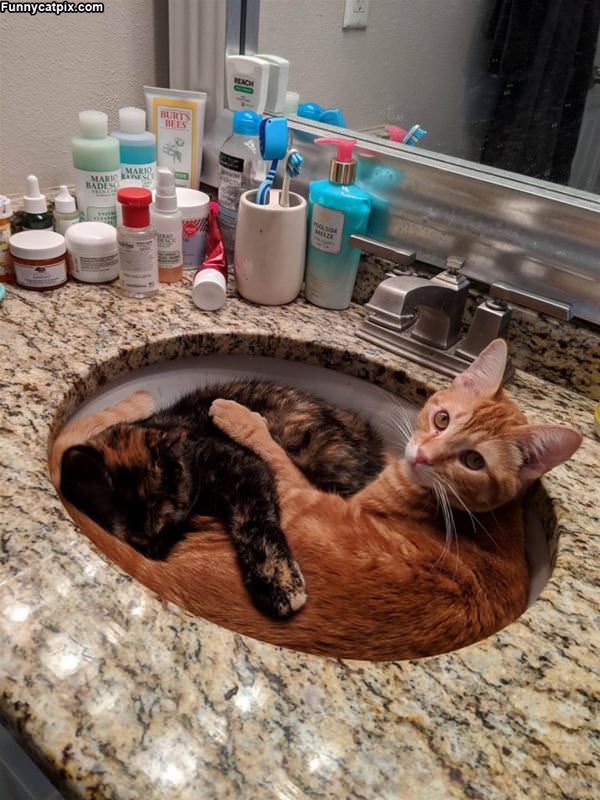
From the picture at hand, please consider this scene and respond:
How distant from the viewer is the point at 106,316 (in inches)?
39.4

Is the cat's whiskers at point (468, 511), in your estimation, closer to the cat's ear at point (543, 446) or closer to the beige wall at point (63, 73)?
the cat's ear at point (543, 446)

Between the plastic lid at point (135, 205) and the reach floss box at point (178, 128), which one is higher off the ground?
the reach floss box at point (178, 128)

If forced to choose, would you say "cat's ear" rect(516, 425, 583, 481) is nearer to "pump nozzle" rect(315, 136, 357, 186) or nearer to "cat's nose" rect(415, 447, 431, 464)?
"cat's nose" rect(415, 447, 431, 464)

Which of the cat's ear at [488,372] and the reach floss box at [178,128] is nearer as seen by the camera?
the cat's ear at [488,372]

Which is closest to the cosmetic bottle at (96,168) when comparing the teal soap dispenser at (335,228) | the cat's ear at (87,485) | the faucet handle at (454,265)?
the teal soap dispenser at (335,228)

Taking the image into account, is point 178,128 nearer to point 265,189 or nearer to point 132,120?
point 132,120

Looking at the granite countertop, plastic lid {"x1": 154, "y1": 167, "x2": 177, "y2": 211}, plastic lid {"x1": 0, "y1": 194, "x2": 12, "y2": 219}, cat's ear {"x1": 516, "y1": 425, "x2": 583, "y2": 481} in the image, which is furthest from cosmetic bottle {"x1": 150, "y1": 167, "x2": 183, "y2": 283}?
cat's ear {"x1": 516, "y1": 425, "x2": 583, "y2": 481}

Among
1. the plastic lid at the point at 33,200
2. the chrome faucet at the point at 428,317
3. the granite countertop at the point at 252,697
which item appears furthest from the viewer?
the plastic lid at the point at 33,200

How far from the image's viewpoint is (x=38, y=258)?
1002mm

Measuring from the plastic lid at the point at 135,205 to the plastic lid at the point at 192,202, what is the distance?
4.6 inches

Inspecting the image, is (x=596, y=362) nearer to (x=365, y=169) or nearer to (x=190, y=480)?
(x=365, y=169)

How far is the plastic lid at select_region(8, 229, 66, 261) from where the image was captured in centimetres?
100

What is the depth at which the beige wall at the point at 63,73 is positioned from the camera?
104cm

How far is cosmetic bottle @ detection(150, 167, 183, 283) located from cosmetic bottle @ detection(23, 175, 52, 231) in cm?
17
